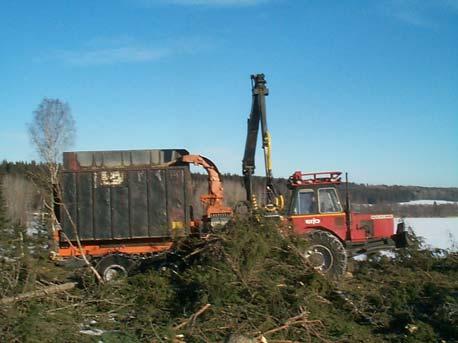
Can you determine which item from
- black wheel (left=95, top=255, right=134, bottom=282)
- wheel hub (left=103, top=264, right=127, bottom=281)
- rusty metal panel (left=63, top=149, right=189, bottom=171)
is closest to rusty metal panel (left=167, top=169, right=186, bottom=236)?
rusty metal panel (left=63, top=149, right=189, bottom=171)

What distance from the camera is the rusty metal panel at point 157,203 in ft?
48.8

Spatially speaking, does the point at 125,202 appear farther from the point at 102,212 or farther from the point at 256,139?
the point at 256,139

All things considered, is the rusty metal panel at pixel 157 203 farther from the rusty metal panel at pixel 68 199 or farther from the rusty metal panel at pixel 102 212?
the rusty metal panel at pixel 68 199

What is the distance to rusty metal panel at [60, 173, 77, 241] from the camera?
14.7m

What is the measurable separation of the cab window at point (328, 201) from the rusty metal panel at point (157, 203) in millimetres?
4135

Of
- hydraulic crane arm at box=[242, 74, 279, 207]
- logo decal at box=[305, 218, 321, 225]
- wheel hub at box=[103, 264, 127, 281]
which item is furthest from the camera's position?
hydraulic crane arm at box=[242, 74, 279, 207]

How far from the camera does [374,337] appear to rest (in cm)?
886

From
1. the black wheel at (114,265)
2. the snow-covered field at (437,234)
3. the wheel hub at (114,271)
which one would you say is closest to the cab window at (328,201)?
the snow-covered field at (437,234)

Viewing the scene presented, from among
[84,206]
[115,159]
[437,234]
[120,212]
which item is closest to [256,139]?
[115,159]

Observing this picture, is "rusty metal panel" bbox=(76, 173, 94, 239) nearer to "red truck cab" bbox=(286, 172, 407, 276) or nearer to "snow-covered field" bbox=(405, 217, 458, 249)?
"red truck cab" bbox=(286, 172, 407, 276)

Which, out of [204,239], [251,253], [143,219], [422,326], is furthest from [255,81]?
[422,326]

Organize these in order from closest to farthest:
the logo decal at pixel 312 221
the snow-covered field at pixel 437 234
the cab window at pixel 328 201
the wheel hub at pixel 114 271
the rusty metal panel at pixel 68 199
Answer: the wheel hub at pixel 114 271 < the logo decal at pixel 312 221 < the cab window at pixel 328 201 < the rusty metal panel at pixel 68 199 < the snow-covered field at pixel 437 234

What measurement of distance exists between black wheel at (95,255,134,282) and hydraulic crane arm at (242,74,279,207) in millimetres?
3903

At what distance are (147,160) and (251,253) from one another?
6.40 meters
